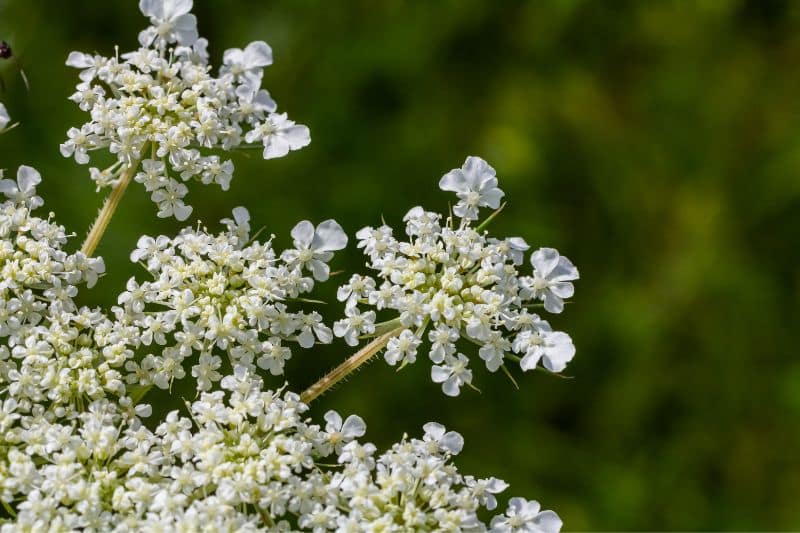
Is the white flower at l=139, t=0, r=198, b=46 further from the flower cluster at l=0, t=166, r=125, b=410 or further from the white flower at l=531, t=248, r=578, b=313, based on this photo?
the white flower at l=531, t=248, r=578, b=313

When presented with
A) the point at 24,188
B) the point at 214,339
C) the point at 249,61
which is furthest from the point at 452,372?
the point at 24,188

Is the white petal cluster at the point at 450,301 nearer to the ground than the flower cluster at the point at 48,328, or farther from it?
farther from it

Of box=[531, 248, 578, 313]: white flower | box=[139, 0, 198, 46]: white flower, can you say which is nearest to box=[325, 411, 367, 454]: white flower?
box=[531, 248, 578, 313]: white flower

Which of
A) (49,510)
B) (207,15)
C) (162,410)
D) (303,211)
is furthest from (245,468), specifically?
(207,15)

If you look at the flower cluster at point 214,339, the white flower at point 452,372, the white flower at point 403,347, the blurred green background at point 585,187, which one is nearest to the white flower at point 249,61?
the flower cluster at point 214,339

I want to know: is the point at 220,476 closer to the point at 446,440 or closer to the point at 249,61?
the point at 446,440

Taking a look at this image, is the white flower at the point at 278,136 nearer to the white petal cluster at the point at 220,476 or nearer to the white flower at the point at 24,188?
the white flower at the point at 24,188
